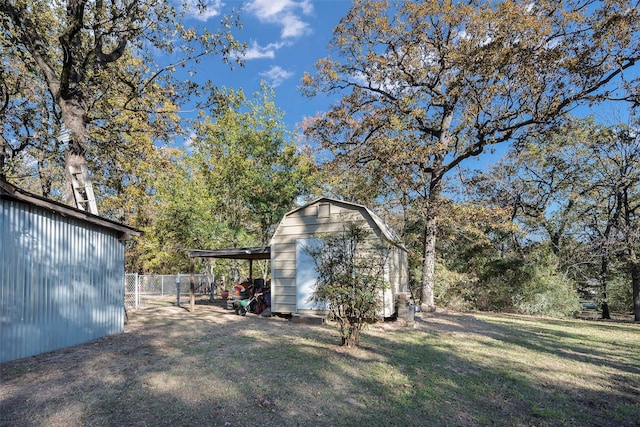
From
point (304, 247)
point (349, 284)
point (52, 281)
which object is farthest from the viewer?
point (304, 247)

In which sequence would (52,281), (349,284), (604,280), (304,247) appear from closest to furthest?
(349,284)
(52,281)
(304,247)
(604,280)

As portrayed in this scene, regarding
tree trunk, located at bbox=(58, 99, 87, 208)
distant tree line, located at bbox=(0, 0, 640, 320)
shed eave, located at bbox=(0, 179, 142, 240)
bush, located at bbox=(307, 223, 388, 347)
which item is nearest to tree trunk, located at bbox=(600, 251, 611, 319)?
distant tree line, located at bbox=(0, 0, 640, 320)

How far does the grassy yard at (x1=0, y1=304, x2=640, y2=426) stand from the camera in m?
3.21

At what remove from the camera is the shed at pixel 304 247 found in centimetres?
874

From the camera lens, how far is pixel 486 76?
35.8 feet

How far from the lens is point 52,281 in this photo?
567 centimetres

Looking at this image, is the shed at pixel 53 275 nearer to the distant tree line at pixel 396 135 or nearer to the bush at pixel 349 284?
the distant tree line at pixel 396 135

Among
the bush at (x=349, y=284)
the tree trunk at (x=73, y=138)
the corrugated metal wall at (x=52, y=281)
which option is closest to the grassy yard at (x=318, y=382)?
the corrugated metal wall at (x=52, y=281)

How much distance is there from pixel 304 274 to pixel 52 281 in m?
5.34

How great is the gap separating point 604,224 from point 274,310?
14864 mm

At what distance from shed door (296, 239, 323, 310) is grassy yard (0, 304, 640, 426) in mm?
1940

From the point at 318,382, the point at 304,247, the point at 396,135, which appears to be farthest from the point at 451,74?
the point at 318,382

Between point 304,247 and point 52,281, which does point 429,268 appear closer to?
point 304,247

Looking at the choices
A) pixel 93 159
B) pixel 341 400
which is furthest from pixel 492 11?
pixel 93 159
